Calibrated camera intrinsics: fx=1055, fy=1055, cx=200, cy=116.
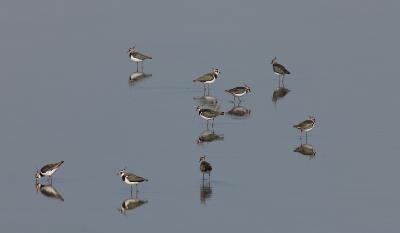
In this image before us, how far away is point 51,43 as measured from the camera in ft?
153

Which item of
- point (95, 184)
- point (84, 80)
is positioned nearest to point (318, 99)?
point (84, 80)

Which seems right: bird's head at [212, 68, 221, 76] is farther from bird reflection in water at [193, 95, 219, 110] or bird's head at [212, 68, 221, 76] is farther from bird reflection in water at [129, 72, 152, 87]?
bird reflection in water at [129, 72, 152, 87]

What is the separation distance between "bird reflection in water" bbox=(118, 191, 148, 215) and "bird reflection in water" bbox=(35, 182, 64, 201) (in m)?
1.67

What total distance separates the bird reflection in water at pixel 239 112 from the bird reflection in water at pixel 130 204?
9698mm

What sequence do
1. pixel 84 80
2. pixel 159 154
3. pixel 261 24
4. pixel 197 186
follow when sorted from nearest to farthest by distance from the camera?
1. pixel 197 186
2. pixel 159 154
3. pixel 84 80
4. pixel 261 24

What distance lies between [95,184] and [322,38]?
22.9 metres

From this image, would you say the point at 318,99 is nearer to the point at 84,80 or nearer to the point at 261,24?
the point at 84,80

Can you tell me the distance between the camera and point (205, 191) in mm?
26844

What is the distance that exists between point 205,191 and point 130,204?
6.79 feet

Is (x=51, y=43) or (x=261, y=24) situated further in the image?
(x=261, y=24)

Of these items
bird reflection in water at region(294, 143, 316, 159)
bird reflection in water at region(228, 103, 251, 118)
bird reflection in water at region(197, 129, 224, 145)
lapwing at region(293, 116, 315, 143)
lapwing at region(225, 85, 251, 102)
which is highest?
lapwing at region(293, 116, 315, 143)

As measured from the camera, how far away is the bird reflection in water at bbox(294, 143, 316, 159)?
30.2 m

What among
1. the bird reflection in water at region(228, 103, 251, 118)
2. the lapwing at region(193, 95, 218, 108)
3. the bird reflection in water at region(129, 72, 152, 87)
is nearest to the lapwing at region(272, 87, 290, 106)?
the bird reflection in water at region(228, 103, 251, 118)

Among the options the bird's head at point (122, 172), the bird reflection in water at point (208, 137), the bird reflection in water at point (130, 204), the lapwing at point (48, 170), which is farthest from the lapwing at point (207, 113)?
the bird reflection in water at point (130, 204)
